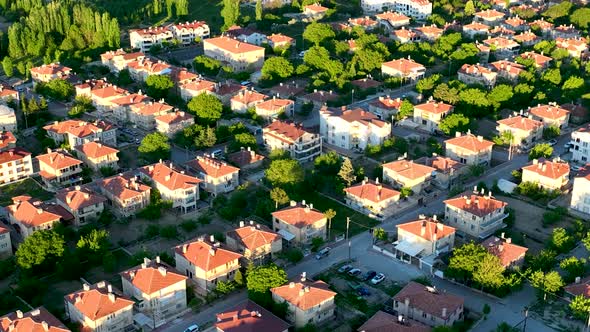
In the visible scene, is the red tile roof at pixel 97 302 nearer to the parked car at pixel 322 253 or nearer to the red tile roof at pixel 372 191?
the parked car at pixel 322 253

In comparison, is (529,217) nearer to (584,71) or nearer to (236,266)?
(236,266)

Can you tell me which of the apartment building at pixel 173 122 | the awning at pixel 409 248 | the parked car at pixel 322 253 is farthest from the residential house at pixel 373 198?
the apartment building at pixel 173 122

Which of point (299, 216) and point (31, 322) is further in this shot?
point (299, 216)

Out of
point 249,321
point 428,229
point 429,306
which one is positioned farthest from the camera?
point 428,229

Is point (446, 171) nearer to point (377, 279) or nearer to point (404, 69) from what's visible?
point (377, 279)

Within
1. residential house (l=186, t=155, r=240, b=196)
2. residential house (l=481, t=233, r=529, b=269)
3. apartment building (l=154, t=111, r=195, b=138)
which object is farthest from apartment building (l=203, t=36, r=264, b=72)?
residential house (l=481, t=233, r=529, b=269)

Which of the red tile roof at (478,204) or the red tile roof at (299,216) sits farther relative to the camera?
the red tile roof at (478,204)

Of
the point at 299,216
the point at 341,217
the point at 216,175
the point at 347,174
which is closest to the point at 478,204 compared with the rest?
the point at 341,217

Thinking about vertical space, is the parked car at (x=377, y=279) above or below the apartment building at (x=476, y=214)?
below
